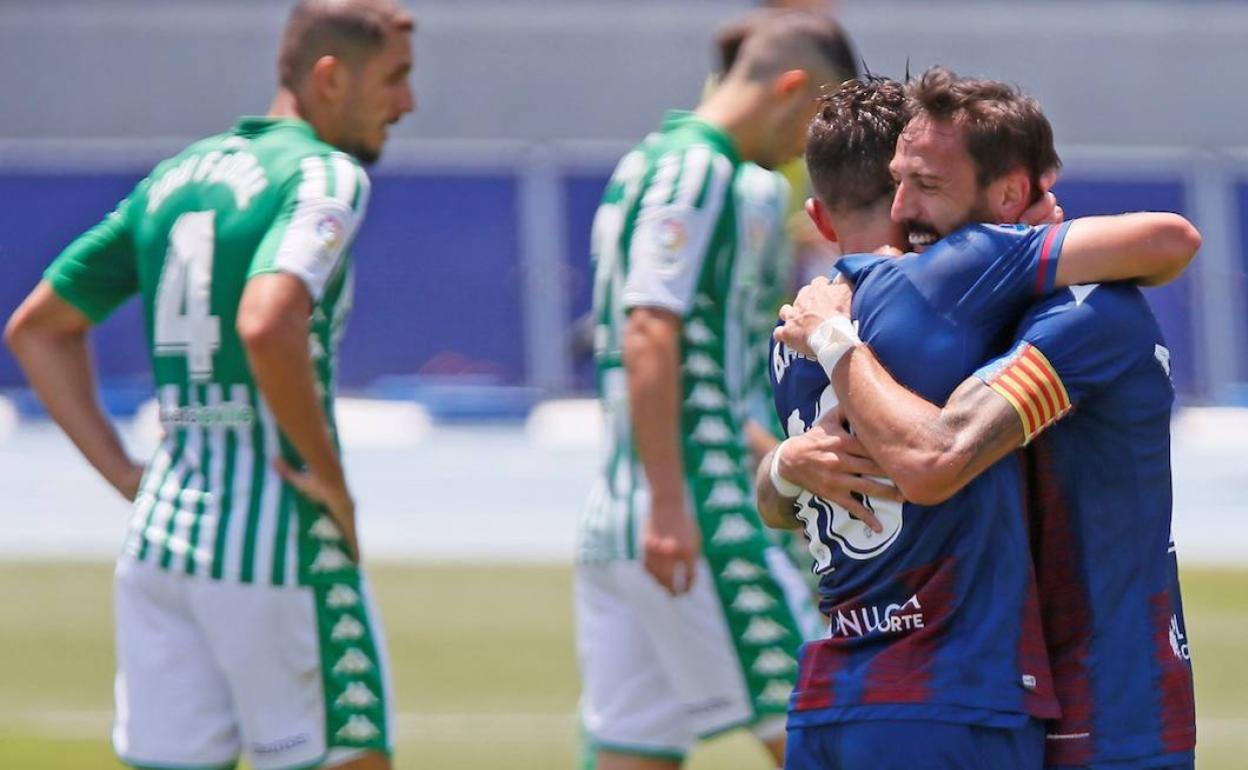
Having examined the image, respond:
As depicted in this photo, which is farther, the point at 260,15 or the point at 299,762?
the point at 260,15

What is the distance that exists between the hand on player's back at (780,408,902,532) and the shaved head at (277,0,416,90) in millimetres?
1949

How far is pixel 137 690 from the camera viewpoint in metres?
4.78

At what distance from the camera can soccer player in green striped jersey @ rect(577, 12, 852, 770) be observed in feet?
16.8

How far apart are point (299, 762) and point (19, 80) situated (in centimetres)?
2524

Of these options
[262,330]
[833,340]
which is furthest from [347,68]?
[833,340]

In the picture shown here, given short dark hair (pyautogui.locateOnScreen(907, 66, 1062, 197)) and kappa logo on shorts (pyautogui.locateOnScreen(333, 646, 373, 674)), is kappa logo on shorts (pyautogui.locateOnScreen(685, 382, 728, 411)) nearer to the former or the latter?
kappa logo on shorts (pyautogui.locateOnScreen(333, 646, 373, 674))

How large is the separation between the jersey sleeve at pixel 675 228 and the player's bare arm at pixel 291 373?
3.01 ft

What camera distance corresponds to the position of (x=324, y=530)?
470 cm

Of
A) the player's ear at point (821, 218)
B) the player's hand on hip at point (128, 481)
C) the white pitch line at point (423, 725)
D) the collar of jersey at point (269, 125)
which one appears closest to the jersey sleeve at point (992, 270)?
the player's ear at point (821, 218)

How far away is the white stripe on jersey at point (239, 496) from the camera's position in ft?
15.3

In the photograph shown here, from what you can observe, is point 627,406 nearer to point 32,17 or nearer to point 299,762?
point 299,762

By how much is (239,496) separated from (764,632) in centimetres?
132

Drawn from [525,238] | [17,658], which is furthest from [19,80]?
[17,658]

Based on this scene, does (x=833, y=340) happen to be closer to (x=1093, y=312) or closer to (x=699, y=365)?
(x=1093, y=312)
